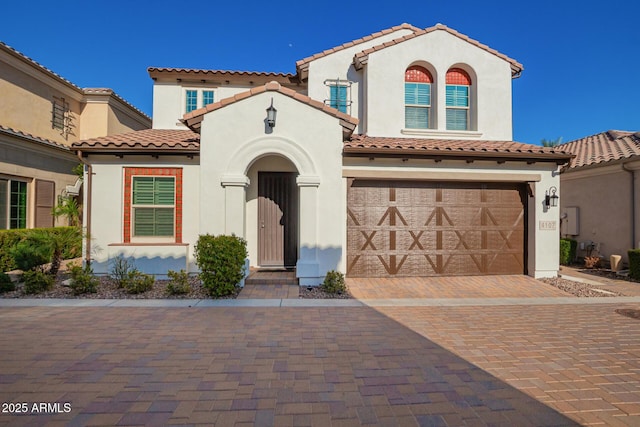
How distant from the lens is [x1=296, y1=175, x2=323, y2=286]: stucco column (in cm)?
810

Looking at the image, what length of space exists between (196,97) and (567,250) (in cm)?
1573

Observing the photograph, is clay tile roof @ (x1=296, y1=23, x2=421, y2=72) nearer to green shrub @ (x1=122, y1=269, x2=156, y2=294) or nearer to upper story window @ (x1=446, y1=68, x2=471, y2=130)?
upper story window @ (x1=446, y1=68, x2=471, y2=130)

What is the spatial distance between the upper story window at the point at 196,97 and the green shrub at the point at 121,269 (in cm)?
648

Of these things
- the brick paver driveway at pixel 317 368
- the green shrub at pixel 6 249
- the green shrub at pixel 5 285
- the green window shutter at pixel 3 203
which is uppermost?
the green window shutter at pixel 3 203

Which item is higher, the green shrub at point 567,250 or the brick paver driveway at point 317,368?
the green shrub at point 567,250

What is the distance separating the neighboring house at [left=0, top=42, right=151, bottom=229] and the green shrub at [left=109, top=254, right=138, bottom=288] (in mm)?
6031

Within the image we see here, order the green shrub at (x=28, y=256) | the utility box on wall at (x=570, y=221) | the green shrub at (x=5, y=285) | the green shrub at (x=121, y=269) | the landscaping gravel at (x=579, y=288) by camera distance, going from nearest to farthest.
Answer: the green shrub at (x=5, y=285)
the green shrub at (x=28, y=256)
the green shrub at (x=121, y=269)
the landscaping gravel at (x=579, y=288)
the utility box on wall at (x=570, y=221)

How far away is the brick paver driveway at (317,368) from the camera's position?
308 centimetres

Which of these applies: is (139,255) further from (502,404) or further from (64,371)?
(502,404)

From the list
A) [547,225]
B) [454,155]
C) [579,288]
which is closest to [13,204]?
[454,155]

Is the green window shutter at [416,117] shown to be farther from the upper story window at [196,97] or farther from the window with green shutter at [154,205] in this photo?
the window with green shutter at [154,205]

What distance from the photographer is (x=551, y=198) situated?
9.30 meters

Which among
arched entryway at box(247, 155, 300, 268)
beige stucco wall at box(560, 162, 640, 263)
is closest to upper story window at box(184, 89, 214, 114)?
arched entryway at box(247, 155, 300, 268)

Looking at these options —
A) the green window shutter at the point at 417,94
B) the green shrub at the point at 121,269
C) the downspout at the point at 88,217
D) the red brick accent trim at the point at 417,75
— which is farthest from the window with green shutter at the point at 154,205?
the red brick accent trim at the point at 417,75
